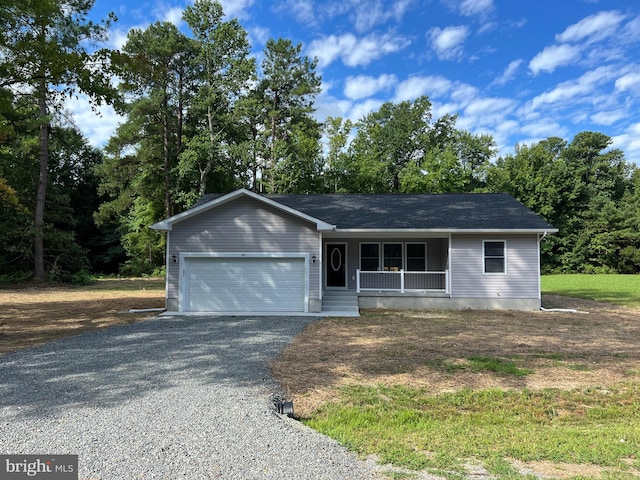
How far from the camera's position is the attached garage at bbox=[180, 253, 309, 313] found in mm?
12594

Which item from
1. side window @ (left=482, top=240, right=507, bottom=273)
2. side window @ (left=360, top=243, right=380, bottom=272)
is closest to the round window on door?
side window @ (left=360, top=243, right=380, bottom=272)

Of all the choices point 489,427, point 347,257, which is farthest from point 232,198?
point 489,427

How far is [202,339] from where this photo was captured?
8.42 m

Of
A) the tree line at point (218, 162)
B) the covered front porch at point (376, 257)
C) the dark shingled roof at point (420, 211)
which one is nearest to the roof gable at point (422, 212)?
the dark shingled roof at point (420, 211)

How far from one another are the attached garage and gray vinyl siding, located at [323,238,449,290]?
303cm

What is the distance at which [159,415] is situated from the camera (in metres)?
4.18

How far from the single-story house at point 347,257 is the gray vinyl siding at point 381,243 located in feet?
0.12

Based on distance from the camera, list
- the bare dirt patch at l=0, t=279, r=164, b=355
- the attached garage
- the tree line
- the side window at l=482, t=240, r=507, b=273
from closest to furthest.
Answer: the bare dirt patch at l=0, t=279, r=164, b=355, the attached garage, the side window at l=482, t=240, r=507, b=273, the tree line

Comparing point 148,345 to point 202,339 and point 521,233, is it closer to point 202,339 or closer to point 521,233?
point 202,339

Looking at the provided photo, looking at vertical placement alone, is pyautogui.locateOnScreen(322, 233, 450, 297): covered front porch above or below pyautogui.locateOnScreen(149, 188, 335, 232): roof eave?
below

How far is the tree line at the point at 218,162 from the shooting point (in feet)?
80.0

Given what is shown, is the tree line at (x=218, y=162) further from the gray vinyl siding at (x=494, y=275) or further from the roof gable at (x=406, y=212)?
the gray vinyl siding at (x=494, y=275)

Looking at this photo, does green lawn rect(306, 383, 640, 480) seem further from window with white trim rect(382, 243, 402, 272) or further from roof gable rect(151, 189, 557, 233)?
window with white trim rect(382, 243, 402, 272)

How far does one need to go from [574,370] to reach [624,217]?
126ft
